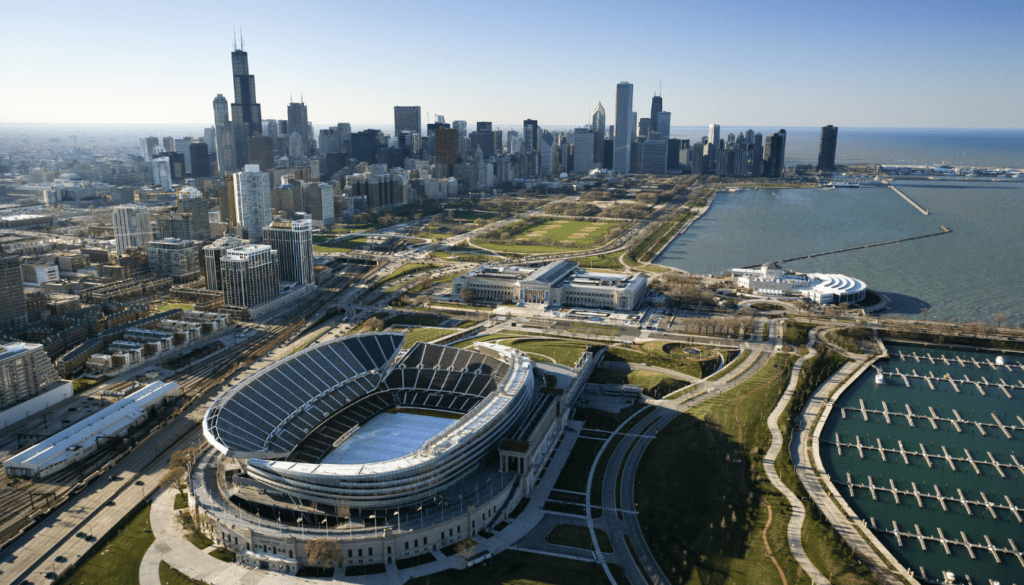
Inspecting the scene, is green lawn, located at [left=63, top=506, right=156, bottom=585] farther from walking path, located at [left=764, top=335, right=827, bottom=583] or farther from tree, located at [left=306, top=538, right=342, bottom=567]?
walking path, located at [left=764, top=335, right=827, bottom=583]

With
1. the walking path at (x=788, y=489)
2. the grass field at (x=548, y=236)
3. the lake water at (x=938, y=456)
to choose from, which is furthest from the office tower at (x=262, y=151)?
the lake water at (x=938, y=456)

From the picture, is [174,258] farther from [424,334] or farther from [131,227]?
[424,334]

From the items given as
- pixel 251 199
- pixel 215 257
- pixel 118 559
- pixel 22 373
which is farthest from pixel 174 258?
pixel 118 559

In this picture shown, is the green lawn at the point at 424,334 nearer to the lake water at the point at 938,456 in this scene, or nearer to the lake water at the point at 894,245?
the lake water at the point at 938,456

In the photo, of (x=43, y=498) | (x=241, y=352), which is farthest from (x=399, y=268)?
(x=43, y=498)

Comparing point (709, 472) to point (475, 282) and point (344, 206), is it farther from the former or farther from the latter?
point (344, 206)

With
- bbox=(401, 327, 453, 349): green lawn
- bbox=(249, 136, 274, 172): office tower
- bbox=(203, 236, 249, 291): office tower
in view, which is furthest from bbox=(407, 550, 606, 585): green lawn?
bbox=(249, 136, 274, 172): office tower
